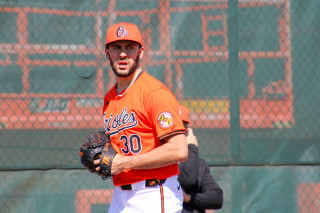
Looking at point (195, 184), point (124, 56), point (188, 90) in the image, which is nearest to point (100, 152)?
point (124, 56)

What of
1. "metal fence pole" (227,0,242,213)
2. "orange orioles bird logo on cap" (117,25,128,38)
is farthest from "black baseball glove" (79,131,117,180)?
"metal fence pole" (227,0,242,213)

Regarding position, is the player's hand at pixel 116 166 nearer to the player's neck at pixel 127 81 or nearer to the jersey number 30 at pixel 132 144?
the jersey number 30 at pixel 132 144

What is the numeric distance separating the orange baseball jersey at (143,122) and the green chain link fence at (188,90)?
2365mm

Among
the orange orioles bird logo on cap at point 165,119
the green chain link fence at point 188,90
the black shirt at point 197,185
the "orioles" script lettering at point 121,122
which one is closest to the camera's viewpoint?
the orange orioles bird logo on cap at point 165,119

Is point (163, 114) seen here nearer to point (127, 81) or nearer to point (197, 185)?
point (127, 81)

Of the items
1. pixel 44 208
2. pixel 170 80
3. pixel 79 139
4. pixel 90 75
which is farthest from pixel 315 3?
pixel 44 208

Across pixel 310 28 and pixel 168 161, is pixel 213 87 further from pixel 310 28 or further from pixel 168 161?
pixel 168 161

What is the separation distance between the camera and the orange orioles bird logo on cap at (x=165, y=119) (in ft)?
7.77

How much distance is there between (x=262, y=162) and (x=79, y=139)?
2.14m

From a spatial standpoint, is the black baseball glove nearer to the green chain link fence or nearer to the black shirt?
the black shirt

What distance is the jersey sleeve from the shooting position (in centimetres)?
237

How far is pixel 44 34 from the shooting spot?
500 centimetres

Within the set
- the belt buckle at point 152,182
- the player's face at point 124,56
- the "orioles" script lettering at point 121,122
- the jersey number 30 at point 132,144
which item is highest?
the player's face at point 124,56

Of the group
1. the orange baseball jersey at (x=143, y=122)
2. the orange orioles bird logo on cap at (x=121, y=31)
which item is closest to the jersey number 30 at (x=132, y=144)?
the orange baseball jersey at (x=143, y=122)
